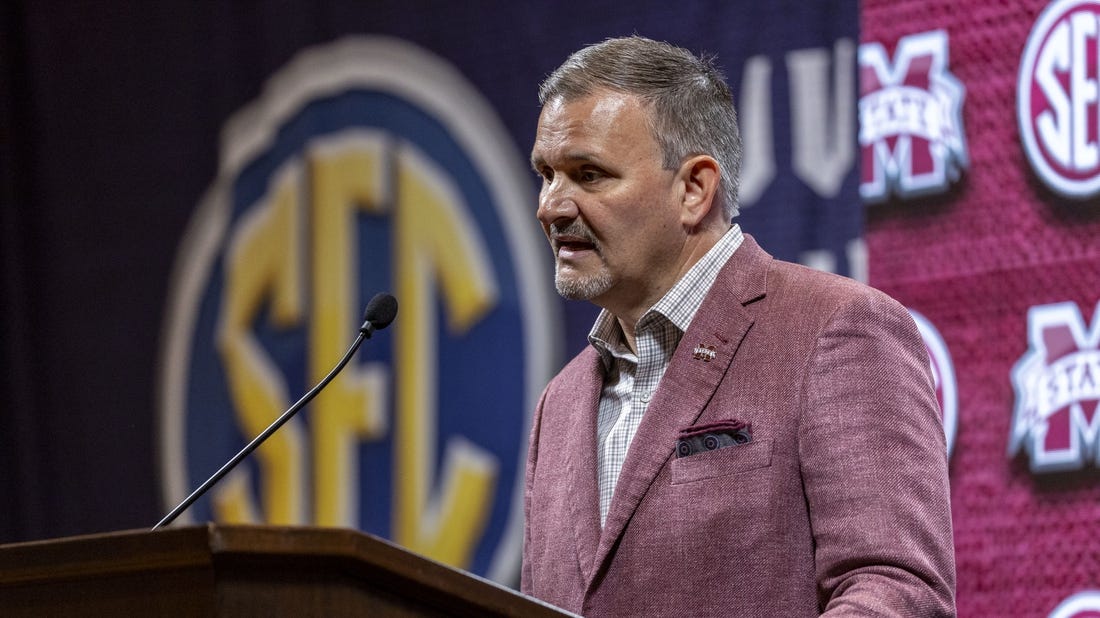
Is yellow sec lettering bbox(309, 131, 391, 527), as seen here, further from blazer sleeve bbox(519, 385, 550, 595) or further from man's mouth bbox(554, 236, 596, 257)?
man's mouth bbox(554, 236, 596, 257)

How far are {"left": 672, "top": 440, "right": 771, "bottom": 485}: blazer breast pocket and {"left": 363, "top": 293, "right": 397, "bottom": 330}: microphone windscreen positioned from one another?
556 mm

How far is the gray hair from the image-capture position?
2.15 metres

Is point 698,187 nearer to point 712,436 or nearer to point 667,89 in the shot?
point 667,89

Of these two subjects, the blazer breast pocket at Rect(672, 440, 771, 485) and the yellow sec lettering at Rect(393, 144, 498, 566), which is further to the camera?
the yellow sec lettering at Rect(393, 144, 498, 566)

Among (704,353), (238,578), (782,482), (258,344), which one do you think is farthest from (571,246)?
(258,344)

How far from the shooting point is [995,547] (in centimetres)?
272

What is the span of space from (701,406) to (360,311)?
2.04m

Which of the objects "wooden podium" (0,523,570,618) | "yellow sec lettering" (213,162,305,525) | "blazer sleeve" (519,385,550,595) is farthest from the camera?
"yellow sec lettering" (213,162,305,525)

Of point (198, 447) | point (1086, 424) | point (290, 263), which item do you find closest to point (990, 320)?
point (1086, 424)

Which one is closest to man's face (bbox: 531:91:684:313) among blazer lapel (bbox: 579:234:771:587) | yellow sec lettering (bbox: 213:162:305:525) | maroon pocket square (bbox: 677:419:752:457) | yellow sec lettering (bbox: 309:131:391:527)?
blazer lapel (bbox: 579:234:771:587)

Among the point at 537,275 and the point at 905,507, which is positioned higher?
the point at 537,275

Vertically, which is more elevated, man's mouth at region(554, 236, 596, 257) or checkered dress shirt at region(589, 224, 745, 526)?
man's mouth at region(554, 236, 596, 257)

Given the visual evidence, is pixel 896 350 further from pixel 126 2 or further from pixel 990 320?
pixel 126 2

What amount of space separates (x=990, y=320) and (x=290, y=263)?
198cm
